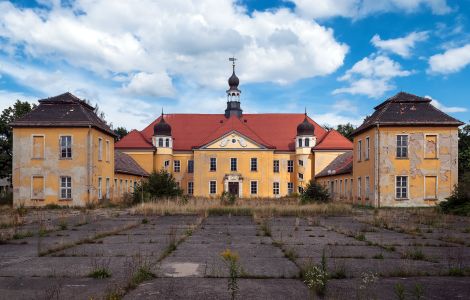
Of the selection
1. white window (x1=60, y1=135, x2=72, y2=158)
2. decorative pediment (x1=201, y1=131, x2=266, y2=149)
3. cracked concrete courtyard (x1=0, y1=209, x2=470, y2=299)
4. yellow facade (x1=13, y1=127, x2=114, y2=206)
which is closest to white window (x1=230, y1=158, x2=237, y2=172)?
decorative pediment (x1=201, y1=131, x2=266, y2=149)

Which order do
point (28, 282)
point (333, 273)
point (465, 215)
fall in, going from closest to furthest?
point (28, 282) < point (333, 273) < point (465, 215)

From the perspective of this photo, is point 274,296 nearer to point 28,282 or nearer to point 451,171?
point 28,282

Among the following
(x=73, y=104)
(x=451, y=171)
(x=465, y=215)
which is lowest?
(x=465, y=215)

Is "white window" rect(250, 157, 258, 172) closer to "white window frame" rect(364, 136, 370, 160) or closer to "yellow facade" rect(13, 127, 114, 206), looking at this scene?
"white window frame" rect(364, 136, 370, 160)

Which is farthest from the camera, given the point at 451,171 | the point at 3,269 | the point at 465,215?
the point at 451,171

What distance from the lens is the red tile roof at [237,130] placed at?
5556 cm

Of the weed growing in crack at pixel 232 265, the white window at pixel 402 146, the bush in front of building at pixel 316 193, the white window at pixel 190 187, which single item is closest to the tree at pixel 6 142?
the white window at pixel 190 187

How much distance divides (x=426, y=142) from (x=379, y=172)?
380 cm

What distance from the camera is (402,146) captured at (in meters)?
33.7

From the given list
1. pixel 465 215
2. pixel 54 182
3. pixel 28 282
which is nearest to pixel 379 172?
pixel 465 215

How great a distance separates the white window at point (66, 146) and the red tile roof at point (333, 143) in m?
28.8

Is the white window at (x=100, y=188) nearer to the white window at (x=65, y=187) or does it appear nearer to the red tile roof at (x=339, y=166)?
the white window at (x=65, y=187)

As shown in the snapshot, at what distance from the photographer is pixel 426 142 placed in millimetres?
33719

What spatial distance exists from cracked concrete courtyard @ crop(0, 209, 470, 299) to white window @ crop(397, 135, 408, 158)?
20157 mm
